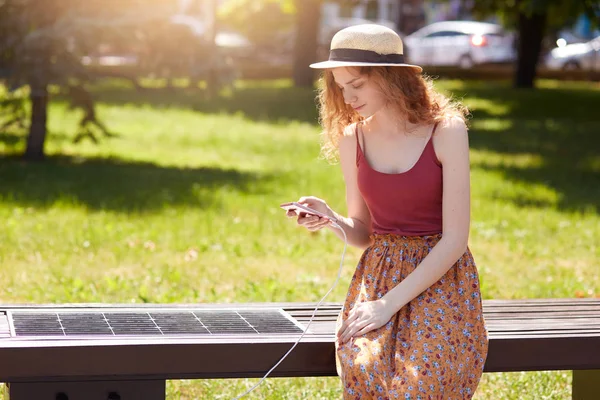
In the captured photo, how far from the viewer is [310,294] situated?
20.8 ft

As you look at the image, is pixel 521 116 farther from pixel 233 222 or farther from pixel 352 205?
pixel 352 205

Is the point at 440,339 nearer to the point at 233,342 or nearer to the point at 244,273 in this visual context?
the point at 233,342

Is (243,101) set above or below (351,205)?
below

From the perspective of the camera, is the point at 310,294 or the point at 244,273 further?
the point at 244,273

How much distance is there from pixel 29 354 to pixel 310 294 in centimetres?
333

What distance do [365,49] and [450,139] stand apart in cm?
42

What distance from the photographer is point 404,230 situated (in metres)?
3.54

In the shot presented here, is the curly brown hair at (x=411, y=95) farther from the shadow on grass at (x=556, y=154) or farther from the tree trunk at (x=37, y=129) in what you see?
the tree trunk at (x=37, y=129)

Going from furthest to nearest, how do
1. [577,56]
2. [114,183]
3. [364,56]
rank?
[577,56] → [114,183] → [364,56]

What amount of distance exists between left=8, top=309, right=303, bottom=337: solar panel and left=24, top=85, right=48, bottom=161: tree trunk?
28.2 feet

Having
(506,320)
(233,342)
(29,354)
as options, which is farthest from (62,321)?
(506,320)

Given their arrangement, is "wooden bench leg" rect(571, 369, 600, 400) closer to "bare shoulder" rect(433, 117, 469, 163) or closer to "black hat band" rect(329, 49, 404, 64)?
"bare shoulder" rect(433, 117, 469, 163)

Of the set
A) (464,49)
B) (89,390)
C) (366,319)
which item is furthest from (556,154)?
(464,49)

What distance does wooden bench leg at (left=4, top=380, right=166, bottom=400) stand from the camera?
3.22 meters
